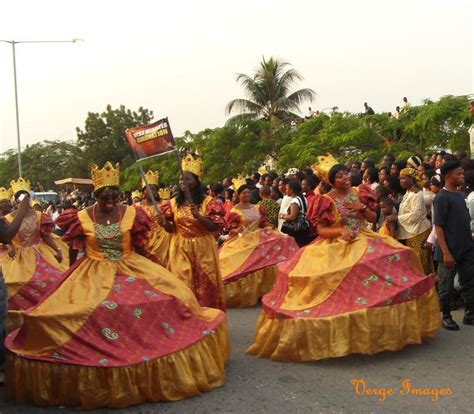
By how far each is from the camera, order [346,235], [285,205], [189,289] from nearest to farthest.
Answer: [189,289]
[346,235]
[285,205]

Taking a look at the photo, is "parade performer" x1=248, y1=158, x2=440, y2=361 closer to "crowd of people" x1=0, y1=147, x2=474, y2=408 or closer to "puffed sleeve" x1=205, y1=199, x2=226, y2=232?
"crowd of people" x1=0, y1=147, x2=474, y2=408

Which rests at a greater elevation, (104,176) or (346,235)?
(104,176)

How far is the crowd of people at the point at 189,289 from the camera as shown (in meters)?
4.24

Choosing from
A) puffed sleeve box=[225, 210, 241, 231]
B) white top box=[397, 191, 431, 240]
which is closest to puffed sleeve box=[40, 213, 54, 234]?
puffed sleeve box=[225, 210, 241, 231]

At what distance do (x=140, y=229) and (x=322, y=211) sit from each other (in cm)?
184

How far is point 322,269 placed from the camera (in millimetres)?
5449

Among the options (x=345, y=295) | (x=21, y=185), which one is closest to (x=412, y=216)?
(x=345, y=295)

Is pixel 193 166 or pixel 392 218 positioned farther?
pixel 392 218

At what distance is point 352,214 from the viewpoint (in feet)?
18.8

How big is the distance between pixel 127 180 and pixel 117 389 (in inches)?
934

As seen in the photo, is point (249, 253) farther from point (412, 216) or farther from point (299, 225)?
point (412, 216)

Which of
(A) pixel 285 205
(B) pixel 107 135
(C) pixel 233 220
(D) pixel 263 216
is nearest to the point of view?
(C) pixel 233 220

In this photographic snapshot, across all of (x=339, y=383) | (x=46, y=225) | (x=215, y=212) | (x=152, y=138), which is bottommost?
(x=339, y=383)

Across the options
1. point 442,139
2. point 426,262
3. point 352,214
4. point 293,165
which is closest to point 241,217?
point 426,262
